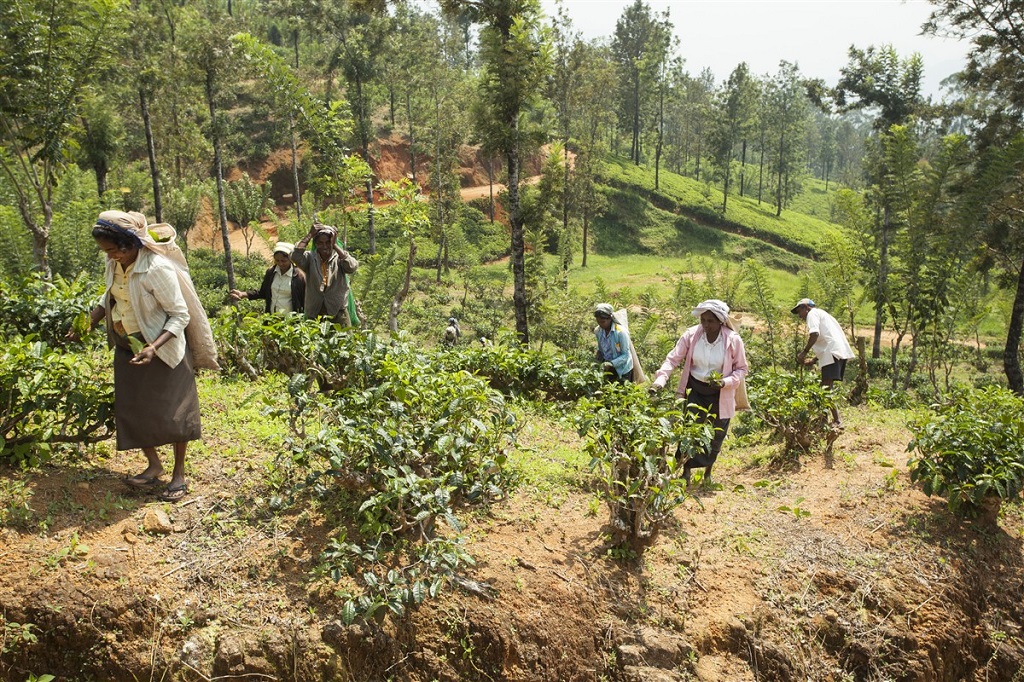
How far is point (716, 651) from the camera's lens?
4031 mm

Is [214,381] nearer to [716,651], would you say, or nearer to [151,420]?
[151,420]

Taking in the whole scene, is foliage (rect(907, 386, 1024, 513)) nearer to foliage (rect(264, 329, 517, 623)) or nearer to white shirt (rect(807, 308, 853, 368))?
white shirt (rect(807, 308, 853, 368))

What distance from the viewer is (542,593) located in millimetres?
3814

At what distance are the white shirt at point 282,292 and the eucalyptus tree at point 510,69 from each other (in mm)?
4026

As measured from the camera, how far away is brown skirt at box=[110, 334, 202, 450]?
12.1 feet

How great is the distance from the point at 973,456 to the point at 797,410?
1.53 m

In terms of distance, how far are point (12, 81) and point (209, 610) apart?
5926mm

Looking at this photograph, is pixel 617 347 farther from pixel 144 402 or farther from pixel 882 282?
pixel 882 282

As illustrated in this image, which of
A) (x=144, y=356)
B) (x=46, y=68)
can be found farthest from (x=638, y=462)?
(x=46, y=68)

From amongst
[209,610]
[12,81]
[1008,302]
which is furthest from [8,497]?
[1008,302]

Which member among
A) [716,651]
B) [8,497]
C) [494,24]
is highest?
[494,24]

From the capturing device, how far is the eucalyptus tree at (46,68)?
6.39 meters

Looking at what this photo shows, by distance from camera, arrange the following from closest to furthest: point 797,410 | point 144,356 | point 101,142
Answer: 1. point 144,356
2. point 797,410
3. point 101,142

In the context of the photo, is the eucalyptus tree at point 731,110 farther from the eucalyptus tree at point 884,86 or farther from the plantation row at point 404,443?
the plantation row at point 404,443
